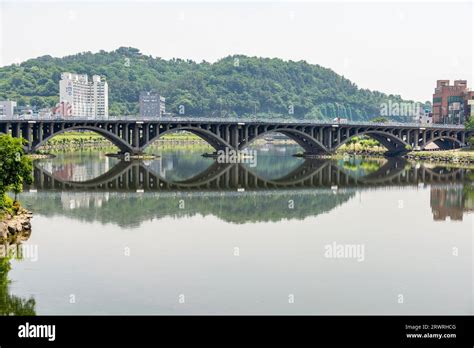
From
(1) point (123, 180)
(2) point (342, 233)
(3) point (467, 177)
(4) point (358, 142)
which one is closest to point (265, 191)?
(1) point (123, 180)

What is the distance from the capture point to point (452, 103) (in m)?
119

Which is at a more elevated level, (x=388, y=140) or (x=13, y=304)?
(x=388, y=140)

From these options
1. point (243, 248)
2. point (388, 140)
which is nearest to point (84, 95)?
point (388, 140)

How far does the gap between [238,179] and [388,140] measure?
4374 centimetres

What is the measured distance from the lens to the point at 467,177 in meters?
64.7

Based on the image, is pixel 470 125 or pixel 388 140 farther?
pixel 388 140

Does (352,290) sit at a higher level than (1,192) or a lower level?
lower

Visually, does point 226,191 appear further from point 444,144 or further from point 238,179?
point 444,144

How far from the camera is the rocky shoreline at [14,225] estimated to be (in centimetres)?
3146

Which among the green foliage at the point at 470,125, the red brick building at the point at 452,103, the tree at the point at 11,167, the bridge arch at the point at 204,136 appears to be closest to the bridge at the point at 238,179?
the bridge arch at the point at 204,136

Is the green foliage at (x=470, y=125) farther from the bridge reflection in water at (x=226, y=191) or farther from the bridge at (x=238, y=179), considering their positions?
the bridge reflection in water at (x=226, y=191)
